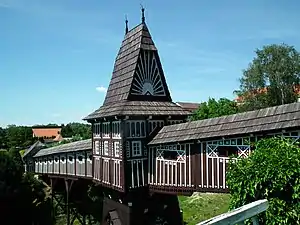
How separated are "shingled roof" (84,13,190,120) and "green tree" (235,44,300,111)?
13.0 m

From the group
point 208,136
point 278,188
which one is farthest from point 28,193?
point 278,188

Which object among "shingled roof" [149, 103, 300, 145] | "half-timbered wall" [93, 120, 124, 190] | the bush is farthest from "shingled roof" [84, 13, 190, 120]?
the bush

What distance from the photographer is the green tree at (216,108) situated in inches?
1314

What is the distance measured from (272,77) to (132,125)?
647 inches

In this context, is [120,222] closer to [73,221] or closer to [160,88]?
[160,88]

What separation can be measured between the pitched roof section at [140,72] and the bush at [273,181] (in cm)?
938

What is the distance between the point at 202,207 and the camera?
73.6ft

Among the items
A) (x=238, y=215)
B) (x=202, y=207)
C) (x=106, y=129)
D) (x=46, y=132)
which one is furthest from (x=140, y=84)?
(x=46, y=132)

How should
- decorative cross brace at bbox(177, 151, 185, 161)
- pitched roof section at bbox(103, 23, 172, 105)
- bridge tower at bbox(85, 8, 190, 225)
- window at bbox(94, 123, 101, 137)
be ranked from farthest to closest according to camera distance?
window at bbox(94, 123, 101, 137)
pitched roof section at bbox(103, 23, 172, 105)
bridge tower at bbox(85, 8, 190, 225)
decorative cross brace at bbox(177, 151, 185, 161)

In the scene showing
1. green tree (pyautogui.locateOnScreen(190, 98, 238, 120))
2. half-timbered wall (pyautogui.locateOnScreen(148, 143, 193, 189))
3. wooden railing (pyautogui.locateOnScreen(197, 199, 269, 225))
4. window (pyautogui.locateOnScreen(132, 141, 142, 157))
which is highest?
green tree (pyautogui.locateOnScreen(190, 98, 238, 120))

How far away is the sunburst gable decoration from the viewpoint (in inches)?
649

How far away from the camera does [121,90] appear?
1689cm

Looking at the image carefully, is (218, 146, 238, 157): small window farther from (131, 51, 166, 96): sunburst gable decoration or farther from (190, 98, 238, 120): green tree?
(190, 98, 238, 120): green tree

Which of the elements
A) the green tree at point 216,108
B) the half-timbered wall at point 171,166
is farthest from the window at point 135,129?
the green tree at point 216,108
